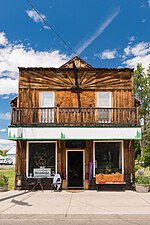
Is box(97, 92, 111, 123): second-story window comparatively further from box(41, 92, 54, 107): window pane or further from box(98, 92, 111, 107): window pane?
box(41, 92, 54, 107): window pane

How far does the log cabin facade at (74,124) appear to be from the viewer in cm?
1477

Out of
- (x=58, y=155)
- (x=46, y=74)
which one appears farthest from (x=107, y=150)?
(x=46, y=74)

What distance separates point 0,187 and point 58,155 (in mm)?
3551

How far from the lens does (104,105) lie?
1650 centimetres

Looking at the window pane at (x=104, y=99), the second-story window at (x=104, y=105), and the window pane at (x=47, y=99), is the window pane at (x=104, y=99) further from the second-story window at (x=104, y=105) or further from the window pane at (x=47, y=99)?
the window pane at (x=47, y=99)

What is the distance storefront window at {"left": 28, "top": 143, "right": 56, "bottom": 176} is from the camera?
1562 centimetres

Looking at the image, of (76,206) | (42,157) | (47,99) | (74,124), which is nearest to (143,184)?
(74,124)

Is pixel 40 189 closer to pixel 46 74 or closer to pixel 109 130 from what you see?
pixel 109 130

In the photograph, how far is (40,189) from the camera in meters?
15.3

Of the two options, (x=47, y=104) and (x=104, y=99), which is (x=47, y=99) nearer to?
(x=47, y=104)

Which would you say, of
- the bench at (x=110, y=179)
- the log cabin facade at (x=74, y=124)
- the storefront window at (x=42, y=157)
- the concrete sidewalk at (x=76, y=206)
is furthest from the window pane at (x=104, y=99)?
the concrete sidewalk at (x=76, y=206)

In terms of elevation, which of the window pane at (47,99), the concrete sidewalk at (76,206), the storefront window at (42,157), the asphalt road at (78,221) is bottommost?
the concrete sidewalk at (76,206)

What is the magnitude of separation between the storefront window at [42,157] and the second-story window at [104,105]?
10.6ft

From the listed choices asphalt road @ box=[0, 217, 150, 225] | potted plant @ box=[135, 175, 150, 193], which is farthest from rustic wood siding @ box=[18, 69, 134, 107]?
asphalt road @ box=[0, 217, 150, 225]
